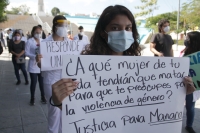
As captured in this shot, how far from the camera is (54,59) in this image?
3.26 metres

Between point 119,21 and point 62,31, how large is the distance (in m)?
1.73

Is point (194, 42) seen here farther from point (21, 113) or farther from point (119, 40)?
point (21, 113)

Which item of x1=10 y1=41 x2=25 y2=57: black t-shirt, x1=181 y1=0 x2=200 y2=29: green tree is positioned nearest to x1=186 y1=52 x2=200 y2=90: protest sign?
x1=10 y1=41 x2=25 y2=57: black t-shirt

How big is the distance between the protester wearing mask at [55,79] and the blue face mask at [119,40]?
1.58 m

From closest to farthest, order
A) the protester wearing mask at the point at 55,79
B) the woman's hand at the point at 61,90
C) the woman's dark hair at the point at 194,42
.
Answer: the woman's hand at the point at 61,90 → the protester wearing mask at the point at 55,79 → the woman's dark hair at the point at 194,42

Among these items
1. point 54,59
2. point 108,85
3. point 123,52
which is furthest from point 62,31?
point 108,85


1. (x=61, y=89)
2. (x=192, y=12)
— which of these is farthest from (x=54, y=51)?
(x=192, y=12)

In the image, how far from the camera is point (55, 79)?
125 inches

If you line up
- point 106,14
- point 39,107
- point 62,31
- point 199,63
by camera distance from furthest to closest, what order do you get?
point 39,107 → point 62,31 → point 199,63 → point 106,14

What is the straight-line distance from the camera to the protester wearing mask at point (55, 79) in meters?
3.06

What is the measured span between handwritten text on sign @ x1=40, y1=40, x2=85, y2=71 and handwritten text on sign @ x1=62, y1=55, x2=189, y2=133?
70.2 inches

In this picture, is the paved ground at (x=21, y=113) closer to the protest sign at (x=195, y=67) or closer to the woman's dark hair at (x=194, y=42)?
the woman's dark hair at (x=194, y=42)

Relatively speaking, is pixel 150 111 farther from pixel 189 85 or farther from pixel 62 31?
pixel 62 31

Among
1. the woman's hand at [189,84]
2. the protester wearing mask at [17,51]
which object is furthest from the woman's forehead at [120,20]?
the protester wearing mask at [17,51]
